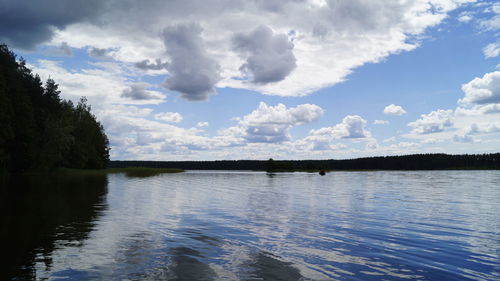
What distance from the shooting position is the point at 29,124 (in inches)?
4038

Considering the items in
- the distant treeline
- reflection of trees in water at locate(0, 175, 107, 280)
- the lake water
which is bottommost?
the lake water

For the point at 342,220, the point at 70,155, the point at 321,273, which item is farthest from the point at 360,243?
the point at 70,155

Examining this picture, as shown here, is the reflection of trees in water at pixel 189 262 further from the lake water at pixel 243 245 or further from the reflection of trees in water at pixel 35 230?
the reflection of trees in water at pixel 35 230

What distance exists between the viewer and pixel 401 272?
14133mm

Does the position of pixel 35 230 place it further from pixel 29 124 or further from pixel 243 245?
pixel 29 124

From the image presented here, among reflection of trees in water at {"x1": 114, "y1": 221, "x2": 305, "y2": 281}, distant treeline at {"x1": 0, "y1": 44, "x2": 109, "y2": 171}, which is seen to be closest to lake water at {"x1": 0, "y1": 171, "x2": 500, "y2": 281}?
reflection of trees in water at {"x1": 114, "y1": 221, "x2": 305, "y2": 281}

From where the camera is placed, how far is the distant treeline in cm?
9150

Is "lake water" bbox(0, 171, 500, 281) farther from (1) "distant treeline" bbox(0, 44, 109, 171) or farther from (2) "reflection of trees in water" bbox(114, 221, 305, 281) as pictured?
(1) "distant treeline" bbox(0, 44, 109, 171)

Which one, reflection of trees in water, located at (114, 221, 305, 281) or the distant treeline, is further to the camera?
the distant treeline

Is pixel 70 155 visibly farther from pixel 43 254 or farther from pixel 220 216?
pixel 43 254

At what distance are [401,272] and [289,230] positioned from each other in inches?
385

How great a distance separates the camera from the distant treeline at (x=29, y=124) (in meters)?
91.5

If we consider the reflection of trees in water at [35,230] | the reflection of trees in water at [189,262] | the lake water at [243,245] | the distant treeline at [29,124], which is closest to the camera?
the reflection of trees in water at [189,262]

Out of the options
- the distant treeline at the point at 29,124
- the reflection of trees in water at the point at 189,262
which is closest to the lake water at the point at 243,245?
the reflection of trees in water at the point at 189,262
